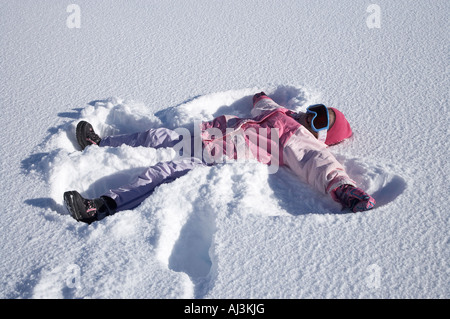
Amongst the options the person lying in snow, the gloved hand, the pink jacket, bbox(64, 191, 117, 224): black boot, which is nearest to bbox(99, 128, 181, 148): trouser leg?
the person lying in snow

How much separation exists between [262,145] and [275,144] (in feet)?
0.18

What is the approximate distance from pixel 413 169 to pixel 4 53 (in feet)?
7.43

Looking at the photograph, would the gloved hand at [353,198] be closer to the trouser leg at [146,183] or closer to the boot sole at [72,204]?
the trouser leg at [146,183]

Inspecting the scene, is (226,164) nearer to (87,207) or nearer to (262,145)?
(262,145)

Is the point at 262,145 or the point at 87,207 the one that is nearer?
the point at 87,207

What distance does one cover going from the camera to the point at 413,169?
4.92ft

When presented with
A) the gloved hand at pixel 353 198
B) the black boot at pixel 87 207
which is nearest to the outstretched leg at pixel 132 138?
the black boot at pixel 87 207

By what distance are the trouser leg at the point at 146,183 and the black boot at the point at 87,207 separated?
3cm

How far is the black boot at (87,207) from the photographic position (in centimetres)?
135

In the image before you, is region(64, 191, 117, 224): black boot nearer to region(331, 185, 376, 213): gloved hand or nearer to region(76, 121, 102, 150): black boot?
region(76, 121, 102, 150): black boot

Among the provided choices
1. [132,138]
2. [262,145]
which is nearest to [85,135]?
[132,138]

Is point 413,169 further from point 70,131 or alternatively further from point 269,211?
point 70,131

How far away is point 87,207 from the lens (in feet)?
4.53
